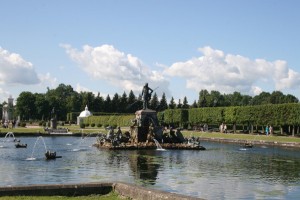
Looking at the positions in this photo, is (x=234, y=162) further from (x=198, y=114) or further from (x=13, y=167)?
(x=198, y=114)

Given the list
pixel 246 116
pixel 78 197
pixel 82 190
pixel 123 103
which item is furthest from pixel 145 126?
pixel 123 103

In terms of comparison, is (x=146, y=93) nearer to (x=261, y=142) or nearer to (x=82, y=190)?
(x=261, y=142)

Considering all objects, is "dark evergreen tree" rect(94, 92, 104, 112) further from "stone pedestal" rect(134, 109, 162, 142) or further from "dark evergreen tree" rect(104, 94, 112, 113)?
"stone pedestal" rect(134, 109, 162, 142)

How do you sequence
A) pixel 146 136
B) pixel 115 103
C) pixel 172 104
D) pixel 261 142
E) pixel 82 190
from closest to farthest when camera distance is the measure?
pixel 82 190, pixel 146 136, pixel 261 142, pixel 172 104, pixel 115 103

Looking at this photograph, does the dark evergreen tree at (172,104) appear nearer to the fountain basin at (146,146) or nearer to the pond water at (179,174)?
the fountain basin at (146,146)

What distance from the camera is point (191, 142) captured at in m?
43.7

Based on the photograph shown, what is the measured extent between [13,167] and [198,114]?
59.8 meters

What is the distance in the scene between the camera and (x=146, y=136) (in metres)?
44.1

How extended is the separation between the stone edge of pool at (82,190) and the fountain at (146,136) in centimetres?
2677

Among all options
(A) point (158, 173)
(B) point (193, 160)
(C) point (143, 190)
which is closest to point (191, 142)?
(B) point (193, 160)

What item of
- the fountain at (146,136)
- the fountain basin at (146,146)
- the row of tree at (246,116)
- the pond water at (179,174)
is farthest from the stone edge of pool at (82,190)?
the row of tree at (246,116)

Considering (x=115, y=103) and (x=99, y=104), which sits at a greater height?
(x=115, y=103)

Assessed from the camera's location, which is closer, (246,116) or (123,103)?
(246,116)

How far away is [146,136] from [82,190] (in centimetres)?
3051
